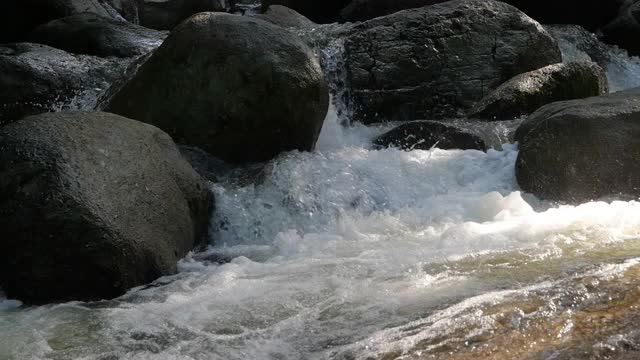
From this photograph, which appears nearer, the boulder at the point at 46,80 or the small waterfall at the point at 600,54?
the boulder at the point at 46,80

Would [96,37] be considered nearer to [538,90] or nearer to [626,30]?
[538,90]

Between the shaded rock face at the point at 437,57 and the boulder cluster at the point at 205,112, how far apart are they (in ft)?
0.06

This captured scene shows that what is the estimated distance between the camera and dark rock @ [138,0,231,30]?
1554 centimetres

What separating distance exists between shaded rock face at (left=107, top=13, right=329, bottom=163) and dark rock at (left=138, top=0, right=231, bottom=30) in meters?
8.89

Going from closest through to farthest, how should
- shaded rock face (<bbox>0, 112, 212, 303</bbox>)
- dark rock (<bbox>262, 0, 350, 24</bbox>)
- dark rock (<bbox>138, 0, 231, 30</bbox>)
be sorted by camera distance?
1. shaded rock face (<bbox>0, 112, 212, 303</bbox>)
2. dark rock (<bbox>138, 0, 231, 30</bbox>)
3. dark rock (<bbox>262, 0, 350, 24</bbox>)

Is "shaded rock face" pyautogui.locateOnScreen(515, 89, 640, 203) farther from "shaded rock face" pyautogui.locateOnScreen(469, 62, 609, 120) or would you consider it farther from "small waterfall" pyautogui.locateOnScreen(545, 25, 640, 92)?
"small waterfall" pyautogui.locateOnScreen(545, 25, 640, 92)

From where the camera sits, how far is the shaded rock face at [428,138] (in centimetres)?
771

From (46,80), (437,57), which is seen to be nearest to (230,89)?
(46,80)

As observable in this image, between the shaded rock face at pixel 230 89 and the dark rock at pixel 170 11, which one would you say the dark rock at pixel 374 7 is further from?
the shaded rock face at pixel 230 89

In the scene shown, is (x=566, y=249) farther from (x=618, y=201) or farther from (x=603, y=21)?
(x=603, y=21)

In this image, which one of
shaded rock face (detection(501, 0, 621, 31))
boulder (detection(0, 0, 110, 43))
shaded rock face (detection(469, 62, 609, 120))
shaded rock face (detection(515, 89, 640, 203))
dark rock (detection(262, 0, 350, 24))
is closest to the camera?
shaded rock face (detection(515, 89, 640, 203))

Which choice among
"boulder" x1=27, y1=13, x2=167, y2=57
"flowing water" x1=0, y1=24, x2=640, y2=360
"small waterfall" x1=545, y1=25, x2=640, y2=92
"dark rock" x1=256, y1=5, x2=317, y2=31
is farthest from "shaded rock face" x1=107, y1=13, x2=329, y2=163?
"small waterfall" x1=545, y1=25, x2=640, y2=92

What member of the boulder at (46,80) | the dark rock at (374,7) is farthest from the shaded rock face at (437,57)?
the dark rock at (374,7)

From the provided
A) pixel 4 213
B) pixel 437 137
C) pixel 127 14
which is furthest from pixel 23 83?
pixel 127 14
